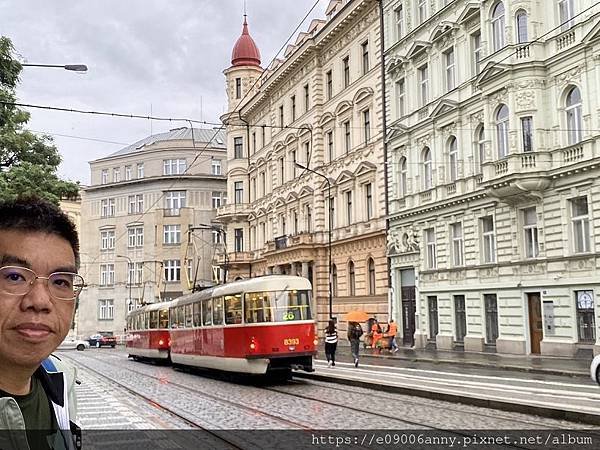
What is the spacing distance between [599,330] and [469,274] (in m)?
7.77

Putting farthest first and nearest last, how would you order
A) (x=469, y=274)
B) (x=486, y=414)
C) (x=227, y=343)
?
(x=469, y=274) < (x=227, y=343) < (x=486, y=414)

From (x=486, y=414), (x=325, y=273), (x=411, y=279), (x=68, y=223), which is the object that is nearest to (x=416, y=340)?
(x=411, y=279)

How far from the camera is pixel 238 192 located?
61.2 metres

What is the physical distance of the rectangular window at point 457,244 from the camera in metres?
31.7

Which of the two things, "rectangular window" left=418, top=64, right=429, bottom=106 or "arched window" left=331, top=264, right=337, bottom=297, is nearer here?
"rectangular window" left=418, top=64, right=429, bottom=106

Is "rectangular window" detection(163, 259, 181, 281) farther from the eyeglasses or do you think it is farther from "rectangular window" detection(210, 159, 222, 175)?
the eyeglasses

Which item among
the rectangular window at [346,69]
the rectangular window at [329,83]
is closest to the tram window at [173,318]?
the rectangular window at [346,69]

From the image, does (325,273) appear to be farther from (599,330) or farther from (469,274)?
(599,330)

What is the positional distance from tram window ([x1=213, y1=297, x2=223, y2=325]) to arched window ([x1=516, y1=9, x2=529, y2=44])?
15101mm

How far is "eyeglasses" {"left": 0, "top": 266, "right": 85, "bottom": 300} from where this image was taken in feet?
6.84

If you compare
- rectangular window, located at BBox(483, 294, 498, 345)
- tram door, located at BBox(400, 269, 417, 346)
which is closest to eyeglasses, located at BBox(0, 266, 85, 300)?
rectangular window, located at BBox(483, 294, 498, 345)

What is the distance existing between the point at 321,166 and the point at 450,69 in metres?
14.4

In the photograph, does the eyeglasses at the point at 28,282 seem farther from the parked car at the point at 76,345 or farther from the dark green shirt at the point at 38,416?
the parked car at the point at 76,345

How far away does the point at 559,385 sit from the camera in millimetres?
17328
